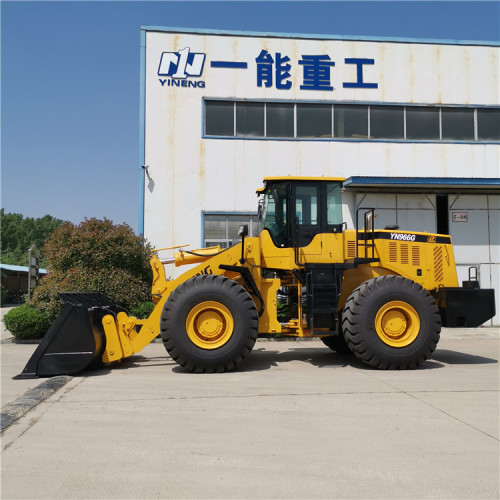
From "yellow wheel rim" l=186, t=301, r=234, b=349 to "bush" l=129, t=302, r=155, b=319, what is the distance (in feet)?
17.8

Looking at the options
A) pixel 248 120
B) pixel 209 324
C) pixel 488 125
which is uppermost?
pixel 488 125

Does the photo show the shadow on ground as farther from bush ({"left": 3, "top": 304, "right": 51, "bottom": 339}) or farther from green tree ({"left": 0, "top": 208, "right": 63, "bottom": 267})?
green tree ({"left": 0, "top": 208, "right": 63, "bottom": 267})

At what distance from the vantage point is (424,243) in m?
9.23

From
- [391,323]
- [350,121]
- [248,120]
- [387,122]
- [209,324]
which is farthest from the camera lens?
[387,122]

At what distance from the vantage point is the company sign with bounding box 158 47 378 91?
55.2 ft

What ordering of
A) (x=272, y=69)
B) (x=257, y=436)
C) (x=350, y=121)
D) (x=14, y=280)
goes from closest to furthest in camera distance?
(x=257, y=436), (x=272, y=69), (x=350, y=121), (x=14, y=280)

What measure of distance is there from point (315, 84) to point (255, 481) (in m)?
15.6

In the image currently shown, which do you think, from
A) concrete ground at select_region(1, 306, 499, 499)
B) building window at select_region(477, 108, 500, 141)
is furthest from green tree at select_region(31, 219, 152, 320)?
building window at select_region(477, 108, 500, 141)

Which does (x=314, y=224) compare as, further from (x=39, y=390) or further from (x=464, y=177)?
(x=464, y=177)

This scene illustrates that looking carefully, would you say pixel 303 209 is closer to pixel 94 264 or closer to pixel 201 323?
pixel 201 323

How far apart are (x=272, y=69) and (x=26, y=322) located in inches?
437

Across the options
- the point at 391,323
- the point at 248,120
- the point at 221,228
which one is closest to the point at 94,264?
the point at 221,228

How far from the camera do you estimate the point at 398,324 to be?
27.6 ft

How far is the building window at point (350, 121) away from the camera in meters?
17.0
